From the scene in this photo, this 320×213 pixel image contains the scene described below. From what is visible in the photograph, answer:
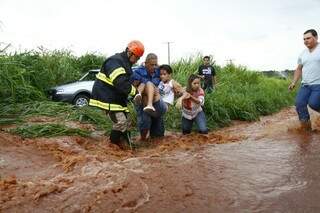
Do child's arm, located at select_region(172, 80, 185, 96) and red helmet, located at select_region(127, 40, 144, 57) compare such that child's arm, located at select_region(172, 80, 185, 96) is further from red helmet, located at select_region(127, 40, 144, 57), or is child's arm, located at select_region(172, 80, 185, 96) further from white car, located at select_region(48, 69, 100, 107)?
white car, located at select_region(48, 69, 100, 107)

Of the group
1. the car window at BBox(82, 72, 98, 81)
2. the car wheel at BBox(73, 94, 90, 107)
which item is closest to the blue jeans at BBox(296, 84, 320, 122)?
the car wheel at BBox(73, 94, 90, 107)

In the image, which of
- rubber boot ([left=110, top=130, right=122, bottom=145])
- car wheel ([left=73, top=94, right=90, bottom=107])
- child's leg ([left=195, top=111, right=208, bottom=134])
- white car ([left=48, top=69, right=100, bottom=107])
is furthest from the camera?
car wheel ([left=73, top=94, right=90, bottom=107])

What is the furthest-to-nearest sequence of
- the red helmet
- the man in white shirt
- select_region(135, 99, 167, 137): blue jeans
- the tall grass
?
the tall grass → select_region(135, 99, 167, 137): blue jeans → the man in white shirt → the red helmet

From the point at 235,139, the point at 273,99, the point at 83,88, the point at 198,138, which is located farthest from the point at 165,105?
the point at 273,99

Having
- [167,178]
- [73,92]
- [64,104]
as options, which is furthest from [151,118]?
[73,92]

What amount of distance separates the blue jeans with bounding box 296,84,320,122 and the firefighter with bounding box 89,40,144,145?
251 centimetres

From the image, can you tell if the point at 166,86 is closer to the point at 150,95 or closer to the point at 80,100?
the point at 150,95

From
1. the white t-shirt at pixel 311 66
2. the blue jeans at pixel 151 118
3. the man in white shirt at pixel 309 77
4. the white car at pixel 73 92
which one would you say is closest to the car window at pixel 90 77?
the white car at pixel 73 92

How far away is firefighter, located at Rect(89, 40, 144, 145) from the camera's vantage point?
Answer: 20.8 feet

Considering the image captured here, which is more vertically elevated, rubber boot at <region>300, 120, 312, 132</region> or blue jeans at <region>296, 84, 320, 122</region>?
blue jeans at <region>296, 84, 320, 122</region>

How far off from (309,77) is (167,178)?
3604 millimetres

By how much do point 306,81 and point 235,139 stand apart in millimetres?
1341

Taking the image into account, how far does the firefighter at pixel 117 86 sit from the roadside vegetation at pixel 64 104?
1.00 m

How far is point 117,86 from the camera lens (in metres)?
6.34
